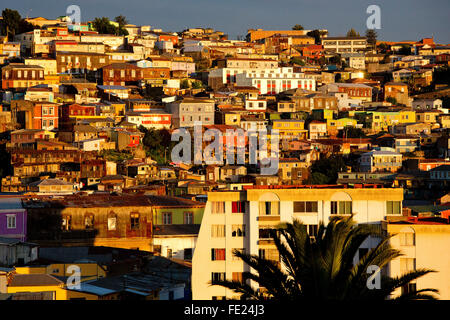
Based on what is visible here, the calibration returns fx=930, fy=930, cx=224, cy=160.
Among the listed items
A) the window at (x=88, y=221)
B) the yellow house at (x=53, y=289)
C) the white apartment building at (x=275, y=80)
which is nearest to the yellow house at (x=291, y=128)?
the white apartment building at (x=275, y=80)

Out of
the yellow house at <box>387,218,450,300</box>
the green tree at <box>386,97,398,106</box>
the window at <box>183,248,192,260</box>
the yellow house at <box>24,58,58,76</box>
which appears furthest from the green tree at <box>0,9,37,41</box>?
the yellow house at <box>387,218,450,300</box>

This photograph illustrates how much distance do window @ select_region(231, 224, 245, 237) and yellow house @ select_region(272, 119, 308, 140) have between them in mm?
49940

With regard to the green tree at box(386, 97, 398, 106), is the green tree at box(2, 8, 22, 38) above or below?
above

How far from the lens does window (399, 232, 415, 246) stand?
17.6 m

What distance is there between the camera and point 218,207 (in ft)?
63.4

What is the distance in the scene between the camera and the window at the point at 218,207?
63.2ft

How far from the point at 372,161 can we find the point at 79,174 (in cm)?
2134

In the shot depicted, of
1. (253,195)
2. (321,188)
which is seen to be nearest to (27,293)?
(253,195)

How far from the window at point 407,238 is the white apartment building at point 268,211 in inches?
49.0

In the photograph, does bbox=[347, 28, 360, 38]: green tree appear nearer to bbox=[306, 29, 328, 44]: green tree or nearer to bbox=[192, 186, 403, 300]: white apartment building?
bbox=[306, 29, 328, 44]: green tree

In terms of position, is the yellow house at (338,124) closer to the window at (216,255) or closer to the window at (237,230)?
the window at (237,230)

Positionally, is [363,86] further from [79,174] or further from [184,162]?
[79,174]

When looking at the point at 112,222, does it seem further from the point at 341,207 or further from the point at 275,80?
the point at 275,80

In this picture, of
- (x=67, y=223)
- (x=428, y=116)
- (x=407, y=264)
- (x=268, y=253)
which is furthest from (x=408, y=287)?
(x=428, y=116)
